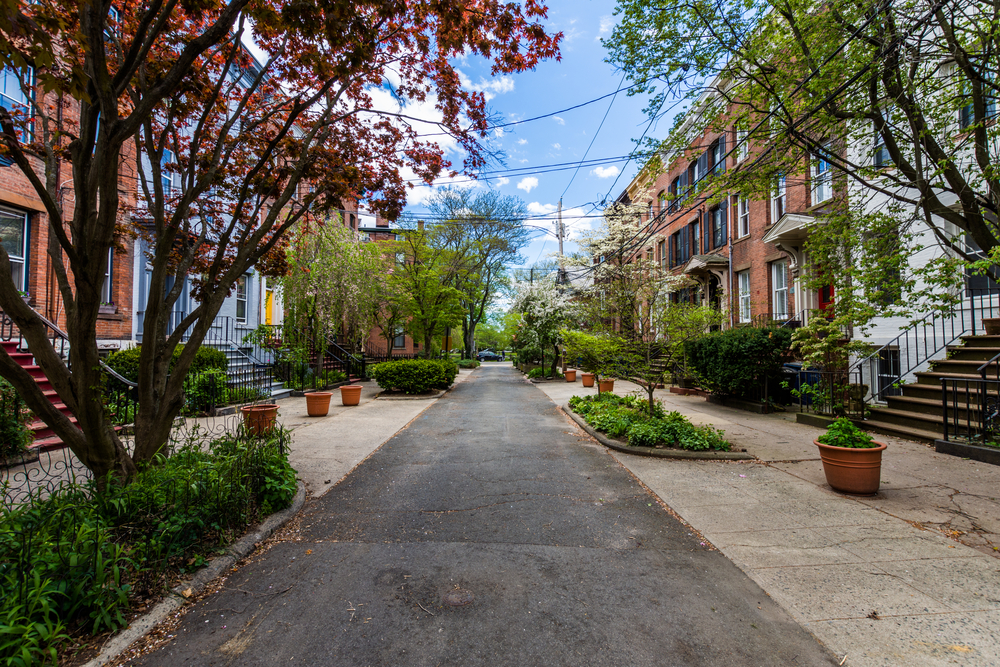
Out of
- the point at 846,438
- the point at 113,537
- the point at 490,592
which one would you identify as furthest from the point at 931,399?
the point at 113,537

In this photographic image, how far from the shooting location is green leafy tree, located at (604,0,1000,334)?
605 cm

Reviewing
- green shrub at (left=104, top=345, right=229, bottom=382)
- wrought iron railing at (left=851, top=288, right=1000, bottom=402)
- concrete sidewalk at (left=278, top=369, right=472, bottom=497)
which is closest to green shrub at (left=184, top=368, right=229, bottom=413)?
green shrub at (left=104, top=345, right=229, bottom=382)

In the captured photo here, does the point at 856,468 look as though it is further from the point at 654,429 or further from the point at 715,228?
→ the point at 715,228

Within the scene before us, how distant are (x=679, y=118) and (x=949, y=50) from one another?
3.34 meters

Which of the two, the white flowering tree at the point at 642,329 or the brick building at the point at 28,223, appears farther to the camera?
the brick building at the point at 28,223

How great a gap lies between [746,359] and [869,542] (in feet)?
26.0

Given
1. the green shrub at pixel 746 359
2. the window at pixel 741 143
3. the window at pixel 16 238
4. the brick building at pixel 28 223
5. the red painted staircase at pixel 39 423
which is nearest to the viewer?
the red painted staircase at pixel 39 423

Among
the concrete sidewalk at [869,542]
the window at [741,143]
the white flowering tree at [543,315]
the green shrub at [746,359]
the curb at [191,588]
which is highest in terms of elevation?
the window at [741,143]

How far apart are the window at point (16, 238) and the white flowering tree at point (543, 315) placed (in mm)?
17003

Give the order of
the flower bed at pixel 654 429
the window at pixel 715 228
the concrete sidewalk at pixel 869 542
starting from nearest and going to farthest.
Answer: the concrete sidewalk at pixel 869 542, the flower bed at pixel 654 429, the window at pixel 715 228

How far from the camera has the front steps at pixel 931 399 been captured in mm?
7609

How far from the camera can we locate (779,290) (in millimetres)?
15469

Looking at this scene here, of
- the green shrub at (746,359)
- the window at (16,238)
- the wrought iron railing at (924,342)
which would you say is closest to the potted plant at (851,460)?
the wrought iron railing at (924,342)

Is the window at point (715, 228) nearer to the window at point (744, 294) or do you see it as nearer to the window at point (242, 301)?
the window at point (744, 294)
